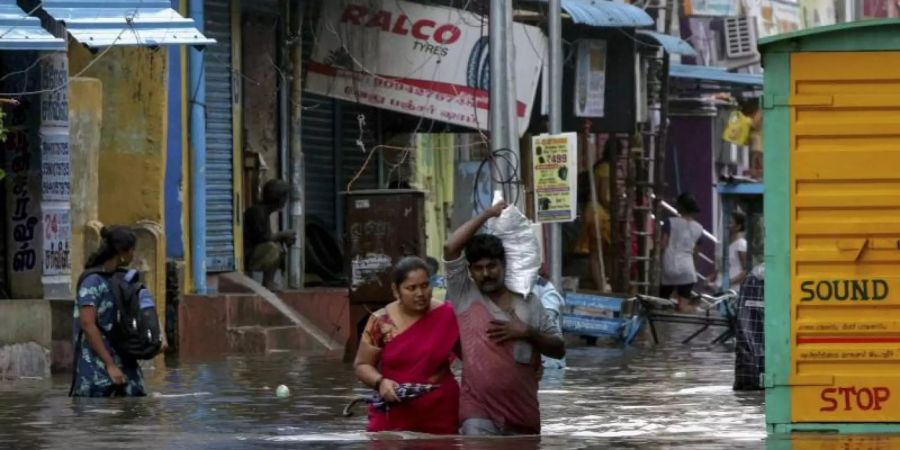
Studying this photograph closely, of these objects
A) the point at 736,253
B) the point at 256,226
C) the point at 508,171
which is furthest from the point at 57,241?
the point at 736,253

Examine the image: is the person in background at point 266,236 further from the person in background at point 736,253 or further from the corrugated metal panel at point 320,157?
the person in background at point 736,253

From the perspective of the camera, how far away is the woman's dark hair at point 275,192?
26.4 metres

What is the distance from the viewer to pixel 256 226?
26844mm

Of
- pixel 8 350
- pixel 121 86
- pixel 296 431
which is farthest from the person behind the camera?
pixel 121 86

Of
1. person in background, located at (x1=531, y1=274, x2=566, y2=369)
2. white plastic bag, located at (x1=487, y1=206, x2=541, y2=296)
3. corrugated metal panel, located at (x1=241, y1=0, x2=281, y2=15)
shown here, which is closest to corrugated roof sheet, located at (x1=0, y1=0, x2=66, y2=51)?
person in background, located at (x1=531, y1=274, x2=566, y2=369)

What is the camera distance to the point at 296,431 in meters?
13.9

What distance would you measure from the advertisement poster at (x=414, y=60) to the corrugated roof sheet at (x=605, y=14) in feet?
4.64

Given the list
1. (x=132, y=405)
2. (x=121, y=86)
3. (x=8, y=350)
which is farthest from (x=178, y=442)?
(x=121, y=86)

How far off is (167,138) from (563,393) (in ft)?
24.6

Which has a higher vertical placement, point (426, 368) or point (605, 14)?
point (605, 14)

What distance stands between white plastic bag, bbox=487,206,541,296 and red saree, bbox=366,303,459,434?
342 mm

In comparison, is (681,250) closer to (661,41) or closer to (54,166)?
(661,41)

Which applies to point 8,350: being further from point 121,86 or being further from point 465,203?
point 465,203

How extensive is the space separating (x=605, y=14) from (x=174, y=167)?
7192 millimetres
